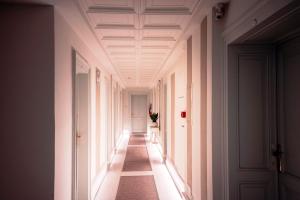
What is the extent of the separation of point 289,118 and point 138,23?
188 centimetres

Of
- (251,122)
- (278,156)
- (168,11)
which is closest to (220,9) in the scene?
(168,11)

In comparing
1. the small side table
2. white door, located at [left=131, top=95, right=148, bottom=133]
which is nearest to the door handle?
the small side table

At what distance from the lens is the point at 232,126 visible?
197 centimetres

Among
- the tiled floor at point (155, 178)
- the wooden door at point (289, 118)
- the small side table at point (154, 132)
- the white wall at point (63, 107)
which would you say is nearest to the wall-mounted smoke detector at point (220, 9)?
the wooden door at point (289, 118)

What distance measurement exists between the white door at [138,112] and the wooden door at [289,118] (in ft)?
35.6

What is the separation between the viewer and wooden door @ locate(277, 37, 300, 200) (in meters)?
1.73

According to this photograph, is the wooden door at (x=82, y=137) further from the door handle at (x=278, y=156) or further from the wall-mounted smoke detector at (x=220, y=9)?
the door handle at (x=278, y=156)

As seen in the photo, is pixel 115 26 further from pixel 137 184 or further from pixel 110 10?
pixel 137 184

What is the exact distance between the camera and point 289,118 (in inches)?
71.9

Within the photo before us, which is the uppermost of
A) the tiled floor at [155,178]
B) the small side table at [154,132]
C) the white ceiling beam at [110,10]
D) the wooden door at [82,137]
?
the white ceiling beam at [110,10]

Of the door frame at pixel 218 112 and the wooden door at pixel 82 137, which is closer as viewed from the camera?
the door frame at pixel 218 112

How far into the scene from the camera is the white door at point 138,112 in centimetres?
1269

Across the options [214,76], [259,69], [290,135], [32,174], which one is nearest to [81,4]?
[214,76]

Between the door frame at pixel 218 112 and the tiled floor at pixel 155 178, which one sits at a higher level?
the door frame at pixel 218 112
